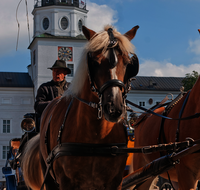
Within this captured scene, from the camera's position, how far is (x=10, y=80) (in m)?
41.3

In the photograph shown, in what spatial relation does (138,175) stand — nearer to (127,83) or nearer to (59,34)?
(127,83)

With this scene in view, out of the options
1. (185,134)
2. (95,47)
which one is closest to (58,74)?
(185,134)

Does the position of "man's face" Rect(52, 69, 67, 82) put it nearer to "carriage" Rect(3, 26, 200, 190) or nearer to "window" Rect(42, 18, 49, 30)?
"carriage" Rect(3, 26, 200, 190)

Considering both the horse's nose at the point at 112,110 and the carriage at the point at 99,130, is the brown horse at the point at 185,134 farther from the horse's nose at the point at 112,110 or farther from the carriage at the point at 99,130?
the horse's nose at the point at 112,110

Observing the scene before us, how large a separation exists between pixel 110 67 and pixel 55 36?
3662 cm

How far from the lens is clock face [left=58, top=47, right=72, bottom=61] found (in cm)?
3856

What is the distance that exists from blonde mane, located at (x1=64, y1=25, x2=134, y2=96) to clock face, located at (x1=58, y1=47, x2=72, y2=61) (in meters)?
36.0

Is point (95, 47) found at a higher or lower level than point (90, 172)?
higher

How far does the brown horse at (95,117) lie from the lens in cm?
247

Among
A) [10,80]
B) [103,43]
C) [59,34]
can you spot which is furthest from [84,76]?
[10,80]

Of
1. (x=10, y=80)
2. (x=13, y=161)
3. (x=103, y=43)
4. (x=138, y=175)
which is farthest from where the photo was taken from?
(x=10, y=80)

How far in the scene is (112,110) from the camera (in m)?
2.33

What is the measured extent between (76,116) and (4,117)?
38157mm

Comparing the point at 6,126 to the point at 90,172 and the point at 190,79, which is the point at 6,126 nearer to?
the point at 190,79
